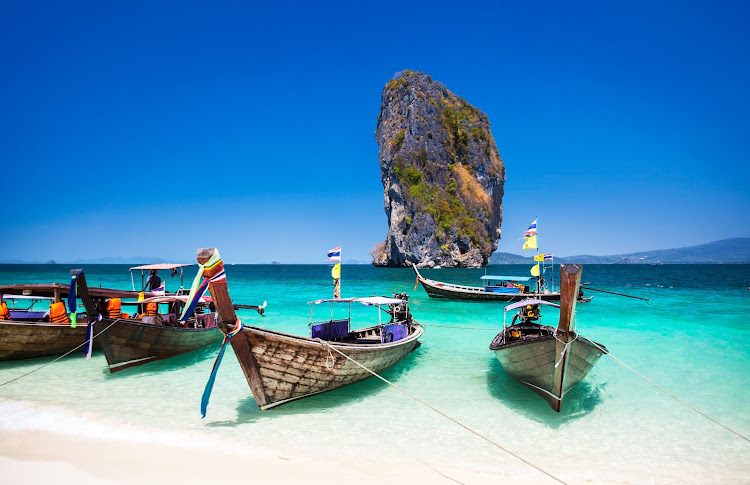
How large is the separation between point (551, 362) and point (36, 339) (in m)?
12.9

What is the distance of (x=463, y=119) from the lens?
98.9 meters

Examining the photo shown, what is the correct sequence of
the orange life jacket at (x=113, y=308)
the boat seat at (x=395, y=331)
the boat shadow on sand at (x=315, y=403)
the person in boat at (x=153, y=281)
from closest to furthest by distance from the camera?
the boat shadow on sand at (x=315, y=403) → the orange life jacket at (x=113, y=308) → the boat seat at (x=395, y=331) → the person in boat at (x=153, y=281)

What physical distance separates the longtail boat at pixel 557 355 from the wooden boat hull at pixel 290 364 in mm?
3157

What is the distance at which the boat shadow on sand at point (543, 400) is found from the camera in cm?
800

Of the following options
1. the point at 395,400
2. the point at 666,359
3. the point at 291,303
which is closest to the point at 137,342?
the point at 395,400

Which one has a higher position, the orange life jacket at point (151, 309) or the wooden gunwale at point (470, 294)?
the orange life jacket at point (151, 309)

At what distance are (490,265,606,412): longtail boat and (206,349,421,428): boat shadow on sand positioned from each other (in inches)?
120

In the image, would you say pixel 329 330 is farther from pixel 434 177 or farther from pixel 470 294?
pixel 434 177

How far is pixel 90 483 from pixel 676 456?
29.2 feet

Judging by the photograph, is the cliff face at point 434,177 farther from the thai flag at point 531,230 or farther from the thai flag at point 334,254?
the thai flag at point 334,254

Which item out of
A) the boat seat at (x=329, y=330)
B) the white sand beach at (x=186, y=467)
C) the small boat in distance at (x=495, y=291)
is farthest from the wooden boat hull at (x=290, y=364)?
the small boat in distance at (x=495, y=291)

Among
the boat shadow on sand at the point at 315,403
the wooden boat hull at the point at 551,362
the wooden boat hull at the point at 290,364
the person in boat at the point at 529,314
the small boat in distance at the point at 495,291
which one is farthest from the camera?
the small boat in distance at the point at 495,291

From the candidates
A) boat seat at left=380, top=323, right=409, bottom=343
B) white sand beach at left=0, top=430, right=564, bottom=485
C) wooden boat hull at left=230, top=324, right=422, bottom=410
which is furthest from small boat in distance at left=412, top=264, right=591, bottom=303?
white sand beach at left=0, top=430, right=564, bottom=485

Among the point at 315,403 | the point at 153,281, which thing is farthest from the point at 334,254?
the point at 153,281
